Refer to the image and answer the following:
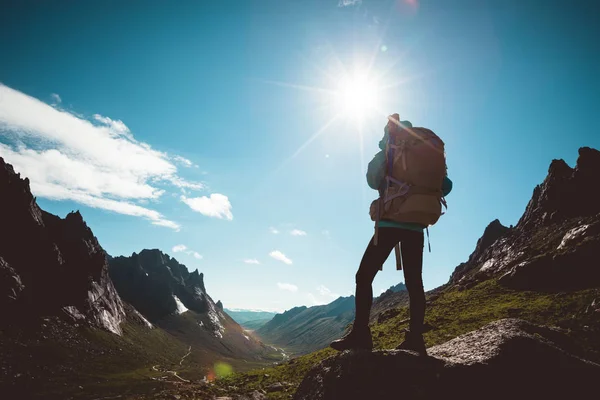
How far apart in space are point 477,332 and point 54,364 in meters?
195

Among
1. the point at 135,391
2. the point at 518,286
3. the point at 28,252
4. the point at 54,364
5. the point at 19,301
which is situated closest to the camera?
the point at 518,286

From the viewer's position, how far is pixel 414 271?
5.67 meters

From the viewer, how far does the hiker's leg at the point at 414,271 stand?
561 centimetres

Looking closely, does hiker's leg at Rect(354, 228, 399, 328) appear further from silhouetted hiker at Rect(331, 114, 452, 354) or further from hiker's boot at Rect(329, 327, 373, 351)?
hiker's boot at Rect(329, 327, 373, 351)

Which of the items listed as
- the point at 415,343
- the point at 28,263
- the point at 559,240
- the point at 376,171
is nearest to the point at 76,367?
the point at 28,263

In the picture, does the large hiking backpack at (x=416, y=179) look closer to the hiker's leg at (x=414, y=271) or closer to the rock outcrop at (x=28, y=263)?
the hiker's leg at (x=414, y=271)

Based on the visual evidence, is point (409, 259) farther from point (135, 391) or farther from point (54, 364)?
point (54, 364)

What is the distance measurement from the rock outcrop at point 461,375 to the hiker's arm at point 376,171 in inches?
118

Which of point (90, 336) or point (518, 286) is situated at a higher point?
point (518, 286)

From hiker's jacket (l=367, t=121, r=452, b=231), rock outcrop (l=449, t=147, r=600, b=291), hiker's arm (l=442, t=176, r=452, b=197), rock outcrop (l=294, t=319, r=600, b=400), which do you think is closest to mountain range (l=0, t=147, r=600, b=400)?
rock outcrop (l=294, t=319, r=600, b=400)

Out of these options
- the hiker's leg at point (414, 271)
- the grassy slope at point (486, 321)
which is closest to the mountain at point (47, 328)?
the grassy slope at point (486, 321)

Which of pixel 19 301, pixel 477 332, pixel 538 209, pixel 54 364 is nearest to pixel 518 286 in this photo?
pixel 477 332

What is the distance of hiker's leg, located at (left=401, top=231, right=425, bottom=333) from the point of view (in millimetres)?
5605

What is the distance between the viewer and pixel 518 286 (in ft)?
144
